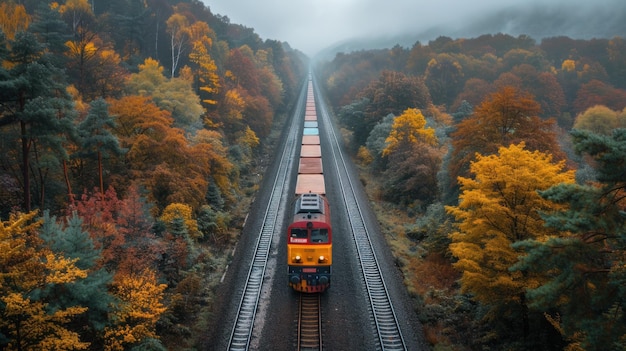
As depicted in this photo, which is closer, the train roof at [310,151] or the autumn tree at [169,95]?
the autumn tree at [169,95]

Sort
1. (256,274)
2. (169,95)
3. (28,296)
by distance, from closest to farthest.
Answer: (28,296) < (256,274) < (169,95)

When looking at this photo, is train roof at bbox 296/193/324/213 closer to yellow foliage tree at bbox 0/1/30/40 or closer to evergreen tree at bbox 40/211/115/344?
evergreen tree at bbox 40/211/115/344

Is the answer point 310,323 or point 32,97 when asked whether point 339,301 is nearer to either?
point 310,323

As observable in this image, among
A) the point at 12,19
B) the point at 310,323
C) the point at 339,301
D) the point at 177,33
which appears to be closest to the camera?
the point at 310,323

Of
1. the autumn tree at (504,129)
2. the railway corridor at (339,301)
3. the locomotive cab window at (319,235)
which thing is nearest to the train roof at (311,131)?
the railway corridor at (339,301)

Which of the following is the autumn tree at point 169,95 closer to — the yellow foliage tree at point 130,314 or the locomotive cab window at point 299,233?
the locomotive cab window at point 299,233

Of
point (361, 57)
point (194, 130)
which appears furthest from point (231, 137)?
point (361, 57)

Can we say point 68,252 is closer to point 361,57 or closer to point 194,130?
point 194,130

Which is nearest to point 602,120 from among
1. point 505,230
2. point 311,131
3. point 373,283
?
point 311,131

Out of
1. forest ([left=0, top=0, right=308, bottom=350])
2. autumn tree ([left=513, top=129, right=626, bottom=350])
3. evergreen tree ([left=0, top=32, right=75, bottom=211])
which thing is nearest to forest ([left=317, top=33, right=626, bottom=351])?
autumn tree ([left=513, top=129, right=626, bottom=350])
